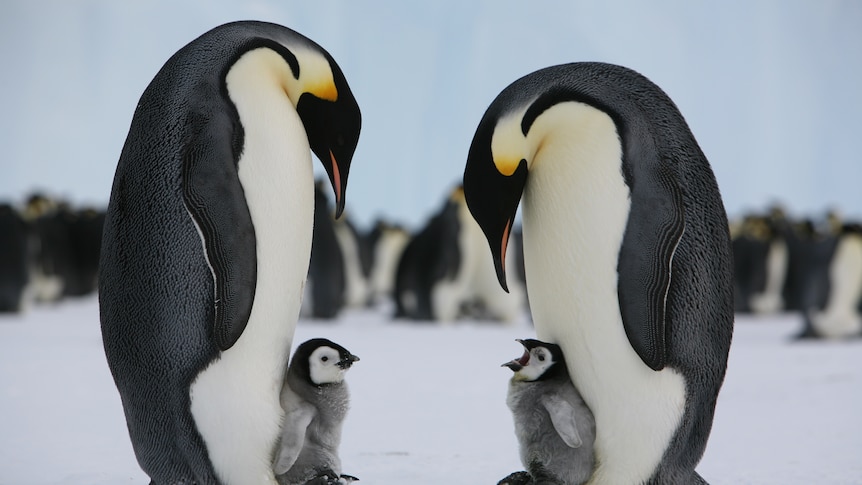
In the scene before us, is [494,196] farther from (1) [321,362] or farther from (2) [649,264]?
(1) [321,362]

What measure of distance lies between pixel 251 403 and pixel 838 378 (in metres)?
3.63

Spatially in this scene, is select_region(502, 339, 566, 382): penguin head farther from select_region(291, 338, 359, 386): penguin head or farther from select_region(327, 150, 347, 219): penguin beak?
select_region(327, 150, 347, 219): penguin beak

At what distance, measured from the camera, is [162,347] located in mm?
1847

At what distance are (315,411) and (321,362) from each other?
0.11 m

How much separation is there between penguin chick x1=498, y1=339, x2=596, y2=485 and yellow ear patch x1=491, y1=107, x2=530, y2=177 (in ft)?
1.27

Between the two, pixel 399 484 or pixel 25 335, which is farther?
pixel 25 335

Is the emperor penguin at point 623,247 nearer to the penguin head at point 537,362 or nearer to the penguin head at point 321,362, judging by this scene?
the penguin head at point 537,362

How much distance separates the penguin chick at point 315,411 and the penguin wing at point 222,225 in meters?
0.22

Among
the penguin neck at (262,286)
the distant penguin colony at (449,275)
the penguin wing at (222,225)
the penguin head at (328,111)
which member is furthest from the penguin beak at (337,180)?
the distant penguin colony at (449,275)

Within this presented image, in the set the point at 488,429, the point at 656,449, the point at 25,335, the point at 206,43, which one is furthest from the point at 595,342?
the point at 25,335

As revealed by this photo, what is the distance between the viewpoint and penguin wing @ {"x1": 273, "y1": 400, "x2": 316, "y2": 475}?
190cm

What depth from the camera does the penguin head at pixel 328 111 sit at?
2.05 meters

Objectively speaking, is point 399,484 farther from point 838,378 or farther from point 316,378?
point 838,378

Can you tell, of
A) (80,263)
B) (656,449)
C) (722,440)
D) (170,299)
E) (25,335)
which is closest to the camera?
(170,299)
